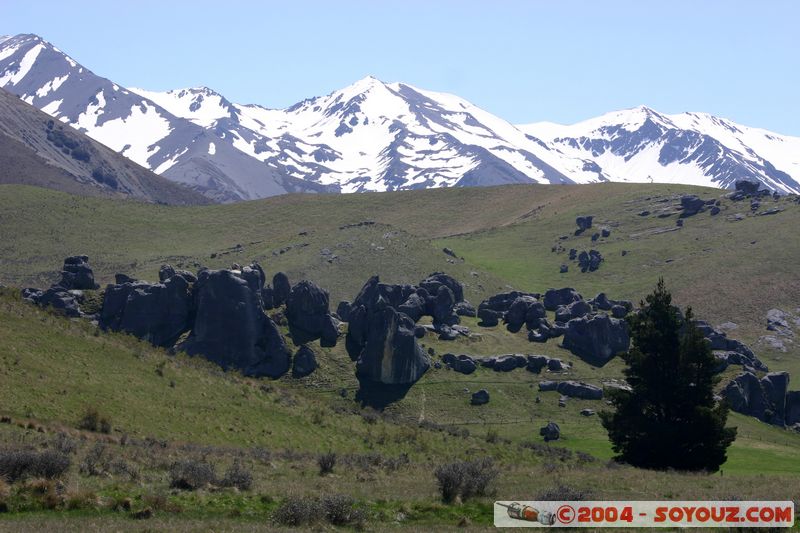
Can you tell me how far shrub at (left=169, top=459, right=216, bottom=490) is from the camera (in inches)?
1342

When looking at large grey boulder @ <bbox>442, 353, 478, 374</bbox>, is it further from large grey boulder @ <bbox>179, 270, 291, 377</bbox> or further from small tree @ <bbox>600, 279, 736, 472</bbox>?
small tree @ <bbox>600, 279, 736, 472</bbox>

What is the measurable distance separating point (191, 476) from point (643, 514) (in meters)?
14.7

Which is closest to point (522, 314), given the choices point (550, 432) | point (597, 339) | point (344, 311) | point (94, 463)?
point (597, 339)

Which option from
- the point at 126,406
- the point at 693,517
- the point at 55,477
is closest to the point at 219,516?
the point at 55,477

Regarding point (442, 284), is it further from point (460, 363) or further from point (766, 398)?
point (766, 398)

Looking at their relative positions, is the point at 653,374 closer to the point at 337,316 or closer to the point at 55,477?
the point at 55,477

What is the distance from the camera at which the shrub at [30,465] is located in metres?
31.0

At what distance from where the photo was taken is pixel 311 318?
380 feet

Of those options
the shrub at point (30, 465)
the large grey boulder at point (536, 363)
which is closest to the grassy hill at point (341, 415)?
the shrub at point (30, 465)

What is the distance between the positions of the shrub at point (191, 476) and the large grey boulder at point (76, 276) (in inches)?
3625

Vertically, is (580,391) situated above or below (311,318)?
below

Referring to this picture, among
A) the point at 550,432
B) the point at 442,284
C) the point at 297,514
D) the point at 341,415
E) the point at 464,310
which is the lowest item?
the point at 550,432

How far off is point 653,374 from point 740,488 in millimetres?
20686

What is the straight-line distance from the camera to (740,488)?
37.8m
